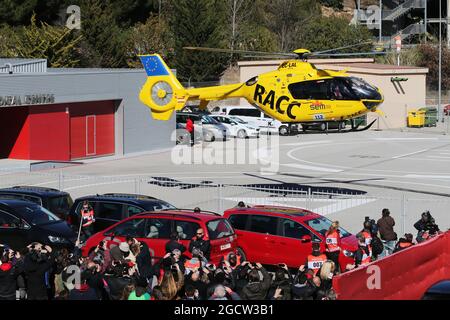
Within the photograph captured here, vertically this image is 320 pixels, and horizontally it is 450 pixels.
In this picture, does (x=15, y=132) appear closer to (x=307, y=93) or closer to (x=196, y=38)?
(x=307, y=93)

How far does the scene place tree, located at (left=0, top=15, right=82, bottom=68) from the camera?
63688 millimetres

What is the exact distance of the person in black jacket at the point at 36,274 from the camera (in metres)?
13.7

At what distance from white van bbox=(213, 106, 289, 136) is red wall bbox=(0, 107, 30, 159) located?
15536 millimetres

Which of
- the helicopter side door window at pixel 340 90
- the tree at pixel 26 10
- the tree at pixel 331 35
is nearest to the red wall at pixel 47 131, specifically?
the helicopter side door window at pixel 340 90

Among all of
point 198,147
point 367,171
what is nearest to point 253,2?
point 198,147

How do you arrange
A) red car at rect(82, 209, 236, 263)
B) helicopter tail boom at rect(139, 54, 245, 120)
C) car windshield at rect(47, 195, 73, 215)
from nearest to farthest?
1. red car at rect(82, 209, 236, 263)
2. car windshield at rect(47, 195, 73, 215)
3. helicopter tail boom at rect(139, 54, 245, 120)

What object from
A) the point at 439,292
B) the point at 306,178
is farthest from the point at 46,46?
the point at 439,292

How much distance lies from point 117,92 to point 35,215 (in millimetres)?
23275

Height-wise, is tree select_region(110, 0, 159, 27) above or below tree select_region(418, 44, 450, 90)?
above

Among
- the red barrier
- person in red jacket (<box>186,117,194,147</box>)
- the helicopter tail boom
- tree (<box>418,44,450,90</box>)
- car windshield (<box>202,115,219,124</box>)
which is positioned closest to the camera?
the red barrier
